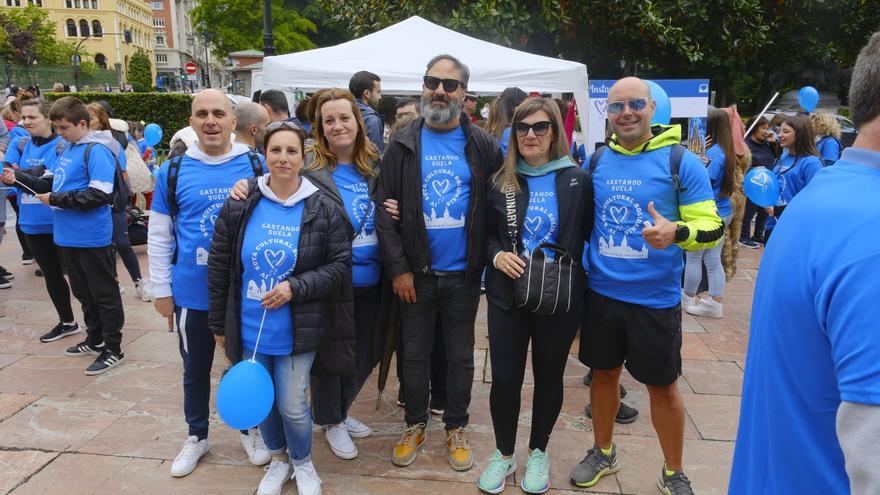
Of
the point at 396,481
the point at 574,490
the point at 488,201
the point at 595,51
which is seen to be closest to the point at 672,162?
the point at 488,201

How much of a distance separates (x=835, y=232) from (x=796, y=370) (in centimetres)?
29

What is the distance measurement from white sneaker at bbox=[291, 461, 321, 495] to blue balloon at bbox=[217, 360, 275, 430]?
23.5 inches

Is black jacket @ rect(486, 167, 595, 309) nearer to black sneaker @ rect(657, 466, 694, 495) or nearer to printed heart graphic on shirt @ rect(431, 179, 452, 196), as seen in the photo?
printed heart graphic on shirt @ rect(431, 179, 452, 196)

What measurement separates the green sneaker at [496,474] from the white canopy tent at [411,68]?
4.68 meters

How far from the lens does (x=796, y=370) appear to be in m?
1.17

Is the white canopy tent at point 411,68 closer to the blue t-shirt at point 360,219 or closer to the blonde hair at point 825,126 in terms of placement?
the blonde hair at point 825,126

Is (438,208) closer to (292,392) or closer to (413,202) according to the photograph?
(413,202)

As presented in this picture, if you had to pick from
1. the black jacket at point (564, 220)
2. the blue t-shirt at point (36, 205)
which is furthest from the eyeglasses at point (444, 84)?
the blue t-shirt at point (36, 205)

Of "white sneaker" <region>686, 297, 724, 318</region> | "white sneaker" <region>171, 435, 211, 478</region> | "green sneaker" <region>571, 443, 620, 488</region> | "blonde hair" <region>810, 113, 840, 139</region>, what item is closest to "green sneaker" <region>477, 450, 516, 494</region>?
"green sneaker" <region>571, 443, 620, 488</region>

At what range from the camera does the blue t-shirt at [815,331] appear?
101cm

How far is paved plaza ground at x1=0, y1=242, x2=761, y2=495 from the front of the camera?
306 centimetres

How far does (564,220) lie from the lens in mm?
2746

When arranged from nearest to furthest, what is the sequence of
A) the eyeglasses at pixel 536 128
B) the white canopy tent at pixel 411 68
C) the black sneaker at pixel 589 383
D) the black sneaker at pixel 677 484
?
the eyeglasses at pixel 536 128 < the black sneaker at pixel 677 484 < the black sneaker at pixel 589 383 < the white canopy tent at pixel 411 68

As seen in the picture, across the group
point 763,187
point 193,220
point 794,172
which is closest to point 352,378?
point 193,220
